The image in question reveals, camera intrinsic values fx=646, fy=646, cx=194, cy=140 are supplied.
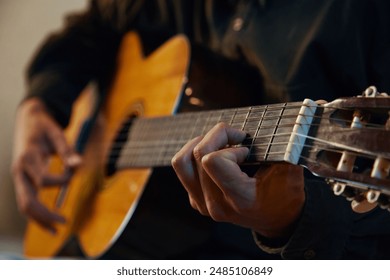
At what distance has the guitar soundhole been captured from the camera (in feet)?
2.85

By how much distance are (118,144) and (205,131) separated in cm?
28

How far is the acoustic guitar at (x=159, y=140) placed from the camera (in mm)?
475

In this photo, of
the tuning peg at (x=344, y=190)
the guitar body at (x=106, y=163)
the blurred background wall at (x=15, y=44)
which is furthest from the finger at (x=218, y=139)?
the blurred background wall at (x=15, y=44)

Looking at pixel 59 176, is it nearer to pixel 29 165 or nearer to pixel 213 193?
pixel 29 165

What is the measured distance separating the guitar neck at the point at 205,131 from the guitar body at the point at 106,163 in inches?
0.9

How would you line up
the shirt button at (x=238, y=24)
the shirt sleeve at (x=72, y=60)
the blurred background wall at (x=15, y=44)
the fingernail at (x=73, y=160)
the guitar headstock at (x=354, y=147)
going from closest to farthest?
the guitar headstock at (x=354, y=147)
the shirt button at (x=238, y=24)
the fingernail at (x=73, y=160)
the shirt sleeve at (x=72, y=60)
the blurred background wall at (x=15, y=44)

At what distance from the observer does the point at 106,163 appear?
35.5 inches

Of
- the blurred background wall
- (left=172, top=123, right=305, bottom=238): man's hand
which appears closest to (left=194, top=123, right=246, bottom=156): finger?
(left=172, top=123, right=305, bottom=238): man's hand

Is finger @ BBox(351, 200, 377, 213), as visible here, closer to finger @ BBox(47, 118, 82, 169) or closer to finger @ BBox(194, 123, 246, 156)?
finger @ BBox(194, 123, 246, 156)

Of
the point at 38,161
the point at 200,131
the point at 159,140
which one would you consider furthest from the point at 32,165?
the point at 200,131

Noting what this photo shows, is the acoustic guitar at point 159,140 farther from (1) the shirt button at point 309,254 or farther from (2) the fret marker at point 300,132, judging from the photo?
(1) the shirt button at point 309,254

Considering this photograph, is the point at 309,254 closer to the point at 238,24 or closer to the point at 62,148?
the point at 238,24
